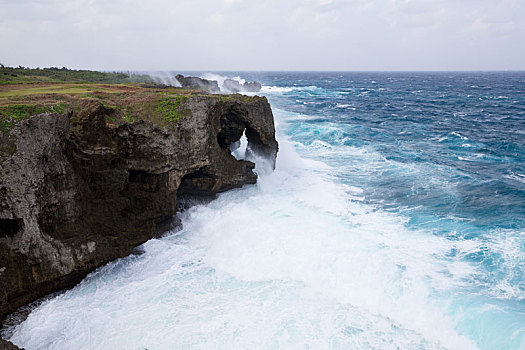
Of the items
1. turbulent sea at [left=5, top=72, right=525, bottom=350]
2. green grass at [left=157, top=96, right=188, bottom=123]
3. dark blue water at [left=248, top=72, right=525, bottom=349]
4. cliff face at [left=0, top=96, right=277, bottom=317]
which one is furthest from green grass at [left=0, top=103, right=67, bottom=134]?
dark blue water at [left=248, top=72, right=525, bottom=349]

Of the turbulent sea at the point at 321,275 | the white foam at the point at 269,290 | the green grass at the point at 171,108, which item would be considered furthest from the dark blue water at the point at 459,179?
the green grass at the point at 171,108

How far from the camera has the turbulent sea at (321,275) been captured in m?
10.9

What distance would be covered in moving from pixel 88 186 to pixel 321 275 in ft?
33.0

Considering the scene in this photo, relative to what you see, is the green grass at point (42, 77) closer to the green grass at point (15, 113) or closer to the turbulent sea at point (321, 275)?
the green grass at point (15, 113)

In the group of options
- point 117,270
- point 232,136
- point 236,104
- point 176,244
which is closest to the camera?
point 117,270

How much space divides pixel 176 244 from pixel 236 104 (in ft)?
28.9

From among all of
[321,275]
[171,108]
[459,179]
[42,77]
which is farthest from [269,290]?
[42,77]

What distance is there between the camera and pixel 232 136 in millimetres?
21844

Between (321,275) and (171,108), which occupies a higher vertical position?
(171,108)

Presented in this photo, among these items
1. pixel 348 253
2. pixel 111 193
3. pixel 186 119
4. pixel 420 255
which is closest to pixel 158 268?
pixel 111 193

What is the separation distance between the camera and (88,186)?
13.8 metres

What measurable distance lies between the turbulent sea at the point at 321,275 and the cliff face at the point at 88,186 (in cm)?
108

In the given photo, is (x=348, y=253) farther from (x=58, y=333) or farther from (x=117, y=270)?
(x=58, y=333)

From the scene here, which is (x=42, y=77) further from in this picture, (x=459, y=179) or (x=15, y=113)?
(x=459, y=179)
